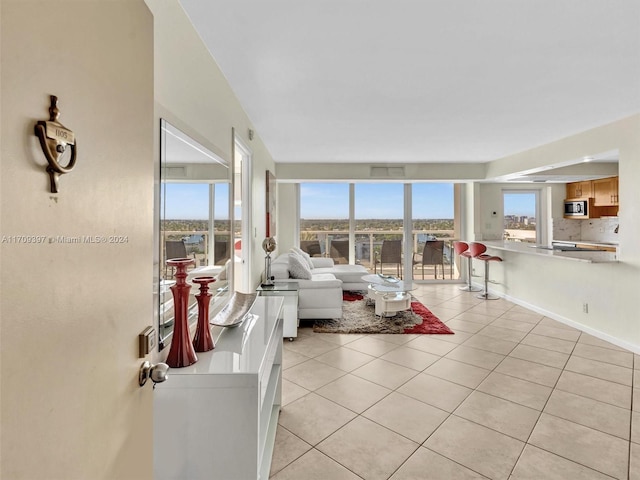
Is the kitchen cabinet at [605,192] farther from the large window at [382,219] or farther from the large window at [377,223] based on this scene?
the large window at [382,219]

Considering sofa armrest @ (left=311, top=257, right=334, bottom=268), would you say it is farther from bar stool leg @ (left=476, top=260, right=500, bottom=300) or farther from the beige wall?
the beige wall

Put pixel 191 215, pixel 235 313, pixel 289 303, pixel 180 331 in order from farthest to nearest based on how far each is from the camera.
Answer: pixel 289 303 → pixel 235 313 → pixel 191 215 → pixel 180 331

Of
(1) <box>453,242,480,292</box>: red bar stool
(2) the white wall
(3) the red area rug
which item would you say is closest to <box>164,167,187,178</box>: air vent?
(3) the red area rug

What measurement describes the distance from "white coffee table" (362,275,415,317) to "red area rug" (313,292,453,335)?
131 millimetres

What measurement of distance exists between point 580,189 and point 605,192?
0.53m

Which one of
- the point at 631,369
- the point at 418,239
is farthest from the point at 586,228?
the point at 631,369

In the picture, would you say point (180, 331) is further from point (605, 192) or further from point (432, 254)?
point (605, 192)

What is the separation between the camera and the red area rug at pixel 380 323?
3.97 metres

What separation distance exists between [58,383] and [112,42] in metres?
0.79

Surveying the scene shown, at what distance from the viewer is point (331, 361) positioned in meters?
3.12

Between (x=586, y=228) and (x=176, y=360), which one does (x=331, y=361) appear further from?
Result: (x=586, y=228)

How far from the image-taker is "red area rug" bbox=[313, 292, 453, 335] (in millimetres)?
3969

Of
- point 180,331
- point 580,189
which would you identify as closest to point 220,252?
point 180,331

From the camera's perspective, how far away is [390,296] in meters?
4.50
